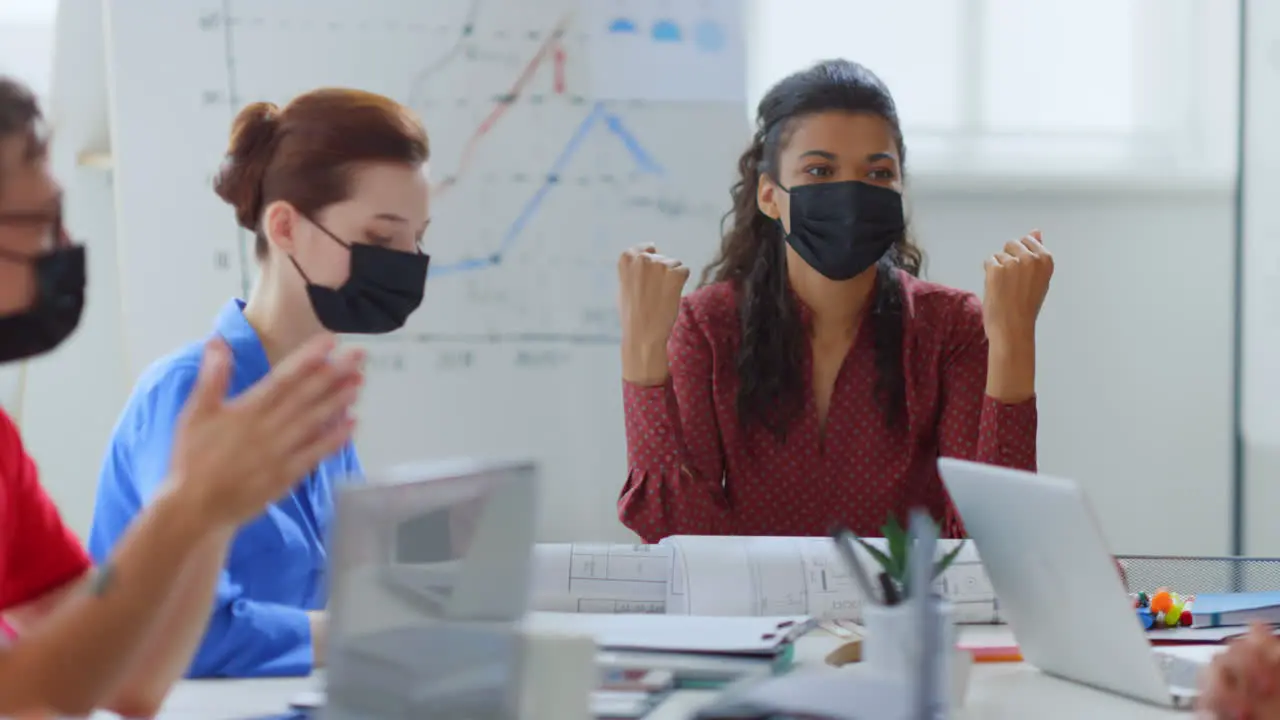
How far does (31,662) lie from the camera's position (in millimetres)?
728

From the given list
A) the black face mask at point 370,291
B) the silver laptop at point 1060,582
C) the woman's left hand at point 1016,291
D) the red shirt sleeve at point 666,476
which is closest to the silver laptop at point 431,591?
the silver laptop at point 1060,582

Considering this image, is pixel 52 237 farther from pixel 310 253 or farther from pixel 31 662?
pixel 310 253

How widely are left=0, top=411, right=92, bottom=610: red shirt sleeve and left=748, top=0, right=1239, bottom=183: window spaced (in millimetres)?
1897

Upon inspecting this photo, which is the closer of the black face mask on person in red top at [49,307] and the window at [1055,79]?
the black face mask on person in red top at [49,307]

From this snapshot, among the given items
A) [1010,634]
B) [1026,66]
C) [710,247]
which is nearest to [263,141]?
[1010,634]

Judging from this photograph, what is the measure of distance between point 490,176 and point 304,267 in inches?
37.2

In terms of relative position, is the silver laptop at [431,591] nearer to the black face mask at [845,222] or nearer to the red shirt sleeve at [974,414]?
the red shirt sleeve at [974,414]

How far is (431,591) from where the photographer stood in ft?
2.50

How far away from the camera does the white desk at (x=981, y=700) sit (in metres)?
0.98

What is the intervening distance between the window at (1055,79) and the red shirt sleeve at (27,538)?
1.90 m

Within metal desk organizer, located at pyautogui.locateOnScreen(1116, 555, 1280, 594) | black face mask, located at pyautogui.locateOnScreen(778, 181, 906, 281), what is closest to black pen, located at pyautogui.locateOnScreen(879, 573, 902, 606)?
metal desk organizer, located at pyautogui.locateOnScreen(1116, 555, 1280, 594)

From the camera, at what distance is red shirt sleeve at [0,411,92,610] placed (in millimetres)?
1059

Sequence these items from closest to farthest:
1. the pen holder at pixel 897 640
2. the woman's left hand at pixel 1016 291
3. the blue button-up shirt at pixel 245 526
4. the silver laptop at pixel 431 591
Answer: the silver laptop at pixel 431 591
the pen holder at pixel 897 640
the blue button-up shirt at pixel 245 526
the woman's left hand at pixel 1016 291

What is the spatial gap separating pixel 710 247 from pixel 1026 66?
0.85m
